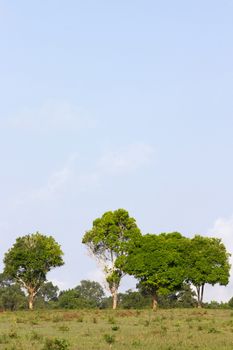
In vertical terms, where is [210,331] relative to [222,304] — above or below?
below

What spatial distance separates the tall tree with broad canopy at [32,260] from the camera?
90812 mm

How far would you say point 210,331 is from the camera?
3566 centimetres

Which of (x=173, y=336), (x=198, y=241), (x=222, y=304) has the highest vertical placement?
(x=198, y=241)

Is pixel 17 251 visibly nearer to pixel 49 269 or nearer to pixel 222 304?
pixel 49 269

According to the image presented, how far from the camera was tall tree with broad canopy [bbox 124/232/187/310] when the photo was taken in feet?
290

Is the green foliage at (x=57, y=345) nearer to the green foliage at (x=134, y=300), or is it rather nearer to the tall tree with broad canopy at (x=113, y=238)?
the tall tree with broad canopy at (x=113, y=238)

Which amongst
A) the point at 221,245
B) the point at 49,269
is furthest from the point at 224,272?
the point at 49,269

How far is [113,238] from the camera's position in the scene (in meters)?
89.2

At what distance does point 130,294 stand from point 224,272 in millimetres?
57021

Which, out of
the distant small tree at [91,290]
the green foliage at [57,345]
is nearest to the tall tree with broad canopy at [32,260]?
the green foliage at [57,345]

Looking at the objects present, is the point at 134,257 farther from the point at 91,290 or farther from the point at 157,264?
the point at 91,290

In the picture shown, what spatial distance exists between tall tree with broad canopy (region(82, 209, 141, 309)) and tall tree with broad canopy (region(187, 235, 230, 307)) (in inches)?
398

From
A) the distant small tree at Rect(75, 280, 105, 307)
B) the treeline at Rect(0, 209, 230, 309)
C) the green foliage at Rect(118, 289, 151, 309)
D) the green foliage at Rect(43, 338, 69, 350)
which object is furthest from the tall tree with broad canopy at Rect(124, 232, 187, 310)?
the distant small tree at Rect(75, 280, 105, 307)

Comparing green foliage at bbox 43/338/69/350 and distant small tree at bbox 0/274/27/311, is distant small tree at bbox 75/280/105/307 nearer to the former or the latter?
distant small tree at bbox 0/274/27/311
